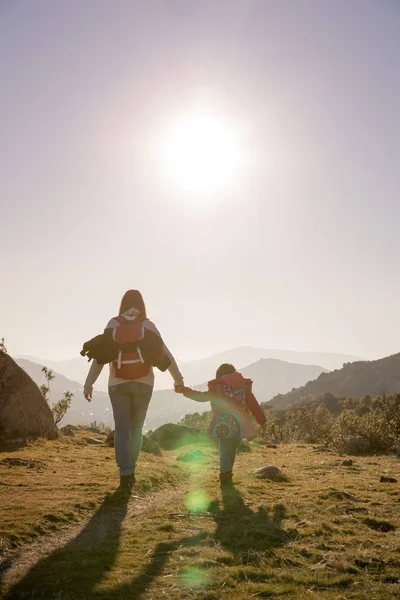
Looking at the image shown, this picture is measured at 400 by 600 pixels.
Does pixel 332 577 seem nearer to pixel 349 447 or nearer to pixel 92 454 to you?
pixel 92 454

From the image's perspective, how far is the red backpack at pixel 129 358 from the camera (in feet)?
24.3

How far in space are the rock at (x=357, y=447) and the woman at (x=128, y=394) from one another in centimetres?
962

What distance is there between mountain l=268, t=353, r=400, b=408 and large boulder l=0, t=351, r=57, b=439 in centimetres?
7149

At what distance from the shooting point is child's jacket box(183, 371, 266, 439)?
328 inches

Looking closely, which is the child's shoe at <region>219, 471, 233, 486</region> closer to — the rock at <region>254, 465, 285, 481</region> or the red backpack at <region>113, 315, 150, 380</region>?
the rock at <region>254, 465, 285, 481</region>

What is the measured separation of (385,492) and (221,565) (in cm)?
444

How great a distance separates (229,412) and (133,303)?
263 cm

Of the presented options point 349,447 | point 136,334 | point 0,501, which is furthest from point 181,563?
point 349,447

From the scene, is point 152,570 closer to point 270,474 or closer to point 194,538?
point 194,538

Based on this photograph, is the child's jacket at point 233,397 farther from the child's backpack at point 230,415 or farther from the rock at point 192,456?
the rock at point 192,456

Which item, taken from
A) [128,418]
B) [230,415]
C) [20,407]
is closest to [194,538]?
[128,418]

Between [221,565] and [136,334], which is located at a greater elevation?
[136,334]

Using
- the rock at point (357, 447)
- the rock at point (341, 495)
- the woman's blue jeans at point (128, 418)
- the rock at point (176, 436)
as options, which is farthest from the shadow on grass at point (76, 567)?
the rock at point (176, 436)

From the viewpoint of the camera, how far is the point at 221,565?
13.3 ft
